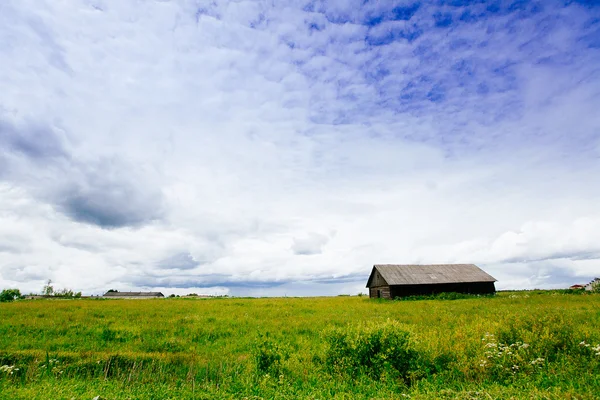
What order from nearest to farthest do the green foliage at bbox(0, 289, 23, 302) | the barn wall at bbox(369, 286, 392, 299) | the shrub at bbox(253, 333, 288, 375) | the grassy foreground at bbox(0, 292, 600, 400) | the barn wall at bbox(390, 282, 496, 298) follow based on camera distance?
the grassy foreground at bbox(0, 292, 600, 400), the shrub at bbox(253, 333, 288, 375), the barn wall at bbox(369, 286, 392, 299), the barn wall at bbox(390, 282, 496, 298), the green foliage at bbox(0, 289, 23, 302)

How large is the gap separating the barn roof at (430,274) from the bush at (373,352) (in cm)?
3238

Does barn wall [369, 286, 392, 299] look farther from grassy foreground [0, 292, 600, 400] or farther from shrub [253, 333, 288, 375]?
shrub [253, 333, 288, 375]

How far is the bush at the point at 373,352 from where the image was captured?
830 centimetres

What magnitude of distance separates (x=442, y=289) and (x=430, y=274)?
2.44 meters

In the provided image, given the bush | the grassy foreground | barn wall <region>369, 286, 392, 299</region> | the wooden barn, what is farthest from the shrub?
barn wall <region>369, 286, 392, 299</region>

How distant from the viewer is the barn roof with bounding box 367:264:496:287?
4153 centimetres

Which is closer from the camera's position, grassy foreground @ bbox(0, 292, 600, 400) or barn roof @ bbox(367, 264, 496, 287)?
grassy foreground @ bbox(0, 292, 600, 400)

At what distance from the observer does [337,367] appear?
8617mm

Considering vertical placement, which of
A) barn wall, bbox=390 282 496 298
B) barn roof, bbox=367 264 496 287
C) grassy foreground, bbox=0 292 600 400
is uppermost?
barn roof, bbox=367 264 496 287

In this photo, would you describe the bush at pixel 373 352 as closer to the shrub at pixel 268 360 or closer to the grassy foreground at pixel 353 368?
the grassy foreground at pixel 353 368

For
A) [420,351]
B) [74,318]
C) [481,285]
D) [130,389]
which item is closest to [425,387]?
[420,351]

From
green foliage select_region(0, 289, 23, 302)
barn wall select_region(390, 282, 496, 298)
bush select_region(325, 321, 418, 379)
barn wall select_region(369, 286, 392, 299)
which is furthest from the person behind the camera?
green foliage select_region(0, 289, 23, 302)

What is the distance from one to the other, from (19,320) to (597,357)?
2704 cm

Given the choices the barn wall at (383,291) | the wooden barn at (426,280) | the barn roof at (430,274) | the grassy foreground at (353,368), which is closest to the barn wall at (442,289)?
the wooden barn at (426,280)
